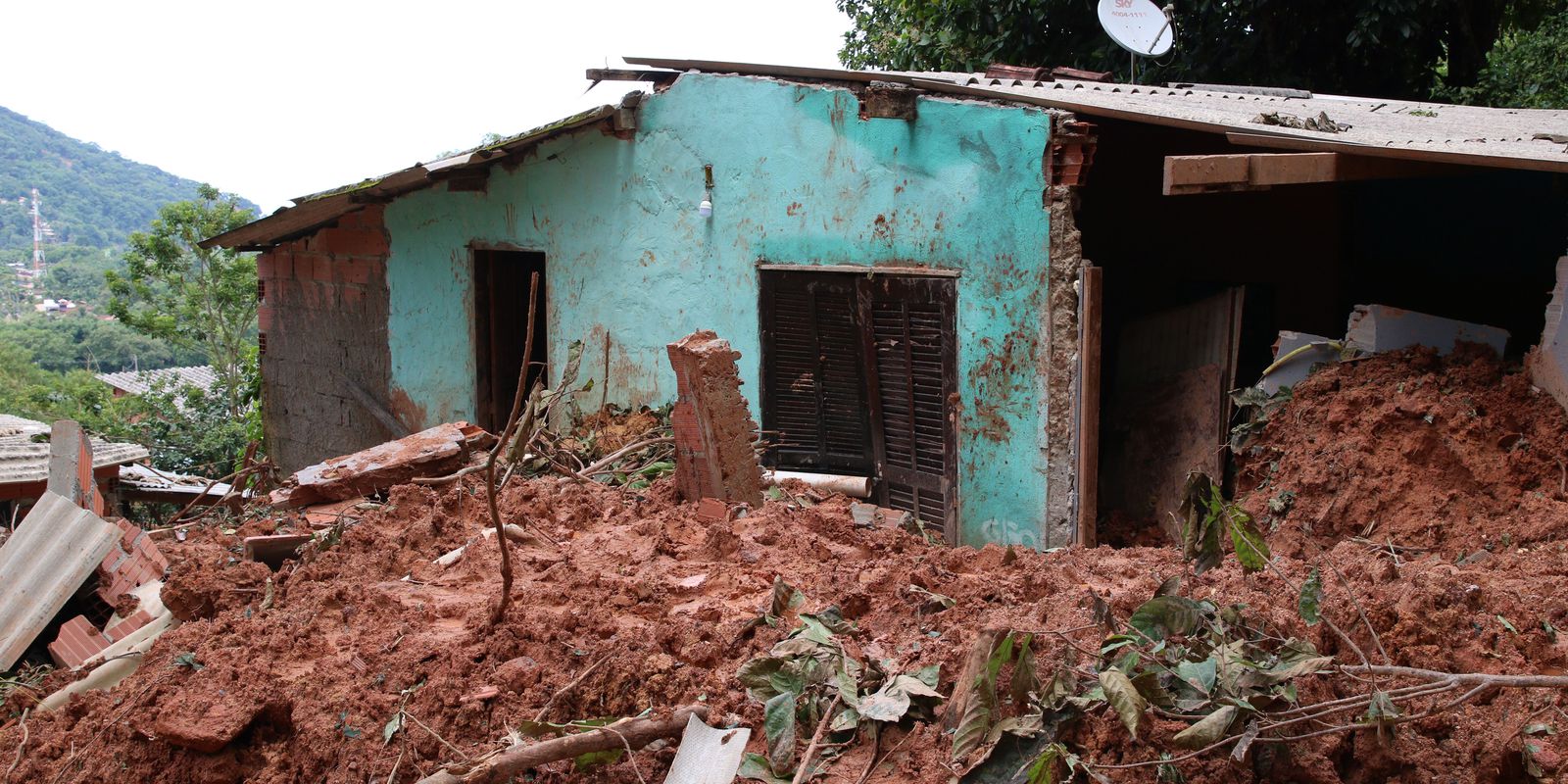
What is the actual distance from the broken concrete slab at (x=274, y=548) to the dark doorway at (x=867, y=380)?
297cm

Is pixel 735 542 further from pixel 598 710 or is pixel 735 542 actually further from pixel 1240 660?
pixel 1240 660

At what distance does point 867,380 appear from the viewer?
7027mm

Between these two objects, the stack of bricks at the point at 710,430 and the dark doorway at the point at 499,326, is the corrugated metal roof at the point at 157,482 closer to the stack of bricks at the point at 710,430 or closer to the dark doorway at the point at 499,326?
the dark doorway at the point at 499,326

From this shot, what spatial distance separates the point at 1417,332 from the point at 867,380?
9.47ft

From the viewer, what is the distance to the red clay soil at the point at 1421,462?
459 cm

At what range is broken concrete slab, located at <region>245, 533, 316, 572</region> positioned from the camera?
198 inches

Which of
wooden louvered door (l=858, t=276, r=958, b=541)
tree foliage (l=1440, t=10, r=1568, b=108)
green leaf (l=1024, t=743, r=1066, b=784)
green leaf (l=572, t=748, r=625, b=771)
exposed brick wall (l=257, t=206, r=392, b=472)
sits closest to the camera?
green leaf (l=1024, t=743, r=1066, b=784)

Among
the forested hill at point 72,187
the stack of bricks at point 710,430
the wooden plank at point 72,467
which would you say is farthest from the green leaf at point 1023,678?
the forested hill at point 72,187

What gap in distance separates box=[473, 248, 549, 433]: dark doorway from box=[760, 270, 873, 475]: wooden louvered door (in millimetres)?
2166

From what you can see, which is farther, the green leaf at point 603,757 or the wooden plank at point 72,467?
the wooden plank at point 72,467

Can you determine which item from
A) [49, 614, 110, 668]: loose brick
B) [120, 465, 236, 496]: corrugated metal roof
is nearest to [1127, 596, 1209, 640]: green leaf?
[49, 614, 110, 668]: loose brick

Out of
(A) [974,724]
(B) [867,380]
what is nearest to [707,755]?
(A) [974,724]

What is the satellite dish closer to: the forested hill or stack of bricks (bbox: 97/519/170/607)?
stack of bricks (bbox: 97/519/170/607)

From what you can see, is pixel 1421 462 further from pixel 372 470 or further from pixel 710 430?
pixel 372 470
